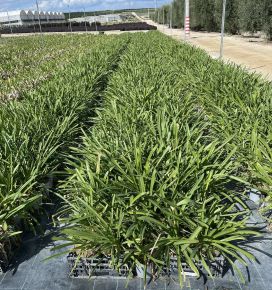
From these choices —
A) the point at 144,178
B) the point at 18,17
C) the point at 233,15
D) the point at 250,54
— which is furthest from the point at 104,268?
the point at 18,17

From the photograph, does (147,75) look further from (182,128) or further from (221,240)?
(221,240)

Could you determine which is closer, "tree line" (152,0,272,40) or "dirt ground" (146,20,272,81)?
"dirt ground" (146,20,272,81)

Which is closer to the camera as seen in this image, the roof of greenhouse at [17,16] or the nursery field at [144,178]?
the nursery field at [144,178]

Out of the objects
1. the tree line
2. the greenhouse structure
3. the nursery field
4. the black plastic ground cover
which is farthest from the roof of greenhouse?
the black plastic ground cover

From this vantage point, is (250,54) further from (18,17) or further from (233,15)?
(18,17)

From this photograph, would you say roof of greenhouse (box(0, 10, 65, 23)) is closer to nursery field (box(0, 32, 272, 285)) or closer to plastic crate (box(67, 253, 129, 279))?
nursery field (box(0, 32, 272, 285))

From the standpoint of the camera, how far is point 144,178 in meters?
2.59

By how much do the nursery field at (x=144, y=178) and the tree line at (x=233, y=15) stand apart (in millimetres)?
17976

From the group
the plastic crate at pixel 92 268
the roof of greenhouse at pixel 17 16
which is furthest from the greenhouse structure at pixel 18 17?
the plastic crate at pixel 92 268

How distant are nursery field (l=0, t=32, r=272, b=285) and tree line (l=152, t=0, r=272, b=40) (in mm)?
17976

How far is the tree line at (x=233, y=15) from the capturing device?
802 inches

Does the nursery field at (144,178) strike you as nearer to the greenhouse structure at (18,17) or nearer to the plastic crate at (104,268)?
the plastic crate at (104,268)

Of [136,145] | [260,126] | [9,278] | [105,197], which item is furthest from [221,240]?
[260,126]

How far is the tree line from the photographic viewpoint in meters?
20.4
